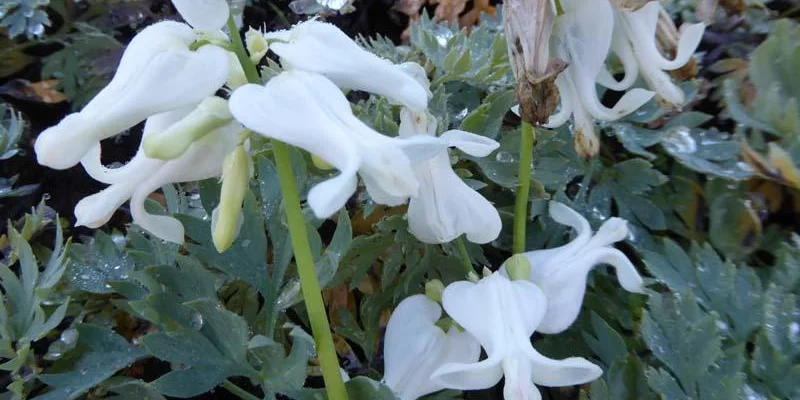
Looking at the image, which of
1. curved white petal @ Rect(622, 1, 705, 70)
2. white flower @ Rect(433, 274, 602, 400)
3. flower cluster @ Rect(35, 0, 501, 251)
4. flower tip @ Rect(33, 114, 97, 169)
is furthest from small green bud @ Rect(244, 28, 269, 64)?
curved white petal @ Rect(622, 1, 705, 70)

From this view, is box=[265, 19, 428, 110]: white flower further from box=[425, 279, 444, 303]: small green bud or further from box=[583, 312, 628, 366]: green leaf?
box=[583, 312, 628, 366]: green leaf

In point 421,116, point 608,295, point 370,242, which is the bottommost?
point 608,295

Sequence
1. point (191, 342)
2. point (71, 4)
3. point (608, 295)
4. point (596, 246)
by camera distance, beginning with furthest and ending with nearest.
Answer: point (71, 4), point (608, 295), point (596, 246), point (191, 342)

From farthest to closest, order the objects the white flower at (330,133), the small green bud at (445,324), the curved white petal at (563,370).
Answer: the small green bud at (445,324) → the curved white petal at (563,370) → the white flower at (330,133)

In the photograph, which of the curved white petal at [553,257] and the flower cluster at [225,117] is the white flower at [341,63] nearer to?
the flower cluster at [225,117]

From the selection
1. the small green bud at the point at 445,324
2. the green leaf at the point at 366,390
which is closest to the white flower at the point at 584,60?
the small green bud at the point at 445,324

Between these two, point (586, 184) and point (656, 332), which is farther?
point (586, 184)

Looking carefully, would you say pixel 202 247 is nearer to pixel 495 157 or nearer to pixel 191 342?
pixel 191 342

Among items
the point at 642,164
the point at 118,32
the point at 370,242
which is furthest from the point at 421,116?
the point at 118,32
